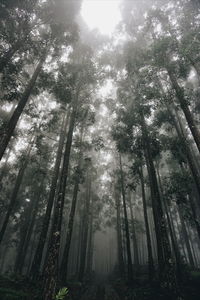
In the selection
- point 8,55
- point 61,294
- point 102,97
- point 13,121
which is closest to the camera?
point 61,294

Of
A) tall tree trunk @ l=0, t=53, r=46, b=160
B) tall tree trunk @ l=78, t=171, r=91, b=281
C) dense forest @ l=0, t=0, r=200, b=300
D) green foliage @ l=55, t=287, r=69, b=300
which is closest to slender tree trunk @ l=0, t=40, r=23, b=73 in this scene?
dense forest @ l=0, t=0, r=200, b=300

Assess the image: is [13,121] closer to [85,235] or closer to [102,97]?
[102,97]

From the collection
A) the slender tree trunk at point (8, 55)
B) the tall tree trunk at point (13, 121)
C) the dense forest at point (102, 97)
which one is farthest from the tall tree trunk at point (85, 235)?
the slender tree trunk at point (8, 55)

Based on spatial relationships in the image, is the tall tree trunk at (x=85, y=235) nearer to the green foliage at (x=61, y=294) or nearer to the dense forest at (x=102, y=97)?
the dense forest at (x=102, y=97)

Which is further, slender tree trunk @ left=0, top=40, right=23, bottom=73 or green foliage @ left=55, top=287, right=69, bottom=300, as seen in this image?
slender tree trunk @ left=0, top=40, right=23, bottom=73

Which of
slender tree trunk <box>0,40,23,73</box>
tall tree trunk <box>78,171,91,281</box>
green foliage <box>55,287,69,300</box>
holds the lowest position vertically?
green foliage <box>55,287,69,300</box>

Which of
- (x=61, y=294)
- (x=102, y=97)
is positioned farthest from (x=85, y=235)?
(x=61, y=294)

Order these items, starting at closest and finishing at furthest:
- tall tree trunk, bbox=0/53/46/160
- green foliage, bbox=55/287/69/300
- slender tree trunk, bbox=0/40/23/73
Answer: green foliage, bbox=55/287/69/300 → tall tree trunk, bbox=0/53/46/160 → slender tree trunk, bbox=0/40/23/73

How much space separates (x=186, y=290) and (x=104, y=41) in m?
20.7

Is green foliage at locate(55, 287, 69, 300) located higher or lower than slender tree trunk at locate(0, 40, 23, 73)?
lower

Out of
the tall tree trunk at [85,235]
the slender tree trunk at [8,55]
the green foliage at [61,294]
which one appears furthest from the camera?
the tall tree trunk at [85,235]

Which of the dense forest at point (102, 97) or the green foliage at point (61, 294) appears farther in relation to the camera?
the dense forest at point (102, 97)

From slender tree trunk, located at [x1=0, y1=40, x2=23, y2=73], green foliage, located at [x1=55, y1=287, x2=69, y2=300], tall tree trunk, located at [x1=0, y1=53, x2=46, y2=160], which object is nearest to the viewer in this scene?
green foliage, located at [x1=55, y1=287, x2=69, y2=300]

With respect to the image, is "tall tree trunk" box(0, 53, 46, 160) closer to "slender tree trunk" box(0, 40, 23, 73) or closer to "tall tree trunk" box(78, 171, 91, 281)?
"slender tree trunk" box(0, 40, 23, 73)
